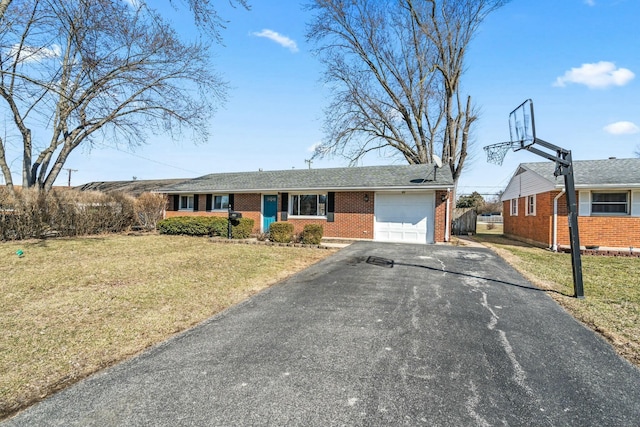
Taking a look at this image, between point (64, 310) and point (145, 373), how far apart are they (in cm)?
269

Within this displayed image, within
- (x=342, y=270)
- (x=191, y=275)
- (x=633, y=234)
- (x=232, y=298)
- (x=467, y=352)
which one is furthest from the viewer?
(x=633, y=234)

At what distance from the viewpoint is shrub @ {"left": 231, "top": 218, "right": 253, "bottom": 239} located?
14.1 metres

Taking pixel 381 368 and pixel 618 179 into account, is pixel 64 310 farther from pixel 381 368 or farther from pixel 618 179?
pixel 618 179

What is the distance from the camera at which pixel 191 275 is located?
688 centimetres

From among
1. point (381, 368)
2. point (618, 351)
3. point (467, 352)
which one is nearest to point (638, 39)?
point (618, 351)

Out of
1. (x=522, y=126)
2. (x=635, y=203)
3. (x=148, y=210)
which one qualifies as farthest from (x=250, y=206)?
(x=635, y=203)

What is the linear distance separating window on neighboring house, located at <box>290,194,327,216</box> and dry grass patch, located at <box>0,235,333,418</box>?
5.32 meters

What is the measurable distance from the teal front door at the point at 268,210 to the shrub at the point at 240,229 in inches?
81.9

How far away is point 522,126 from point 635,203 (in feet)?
29.9

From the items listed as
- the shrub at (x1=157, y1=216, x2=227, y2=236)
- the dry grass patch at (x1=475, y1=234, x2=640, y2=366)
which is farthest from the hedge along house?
the dry grass patch at (x1=475, y1=234, x2=640, y2=366)

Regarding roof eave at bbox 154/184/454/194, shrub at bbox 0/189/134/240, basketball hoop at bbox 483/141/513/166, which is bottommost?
shrub at bbox 0/189/134/240

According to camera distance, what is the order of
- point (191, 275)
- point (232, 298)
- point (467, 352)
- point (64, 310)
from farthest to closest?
1. point (191, 275)
2. point (232, 298)
3. point (64, 310)
4. point (467, 352)

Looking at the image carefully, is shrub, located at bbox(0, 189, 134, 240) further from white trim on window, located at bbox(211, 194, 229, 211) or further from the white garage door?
the white garage door

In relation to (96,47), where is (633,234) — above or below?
below
